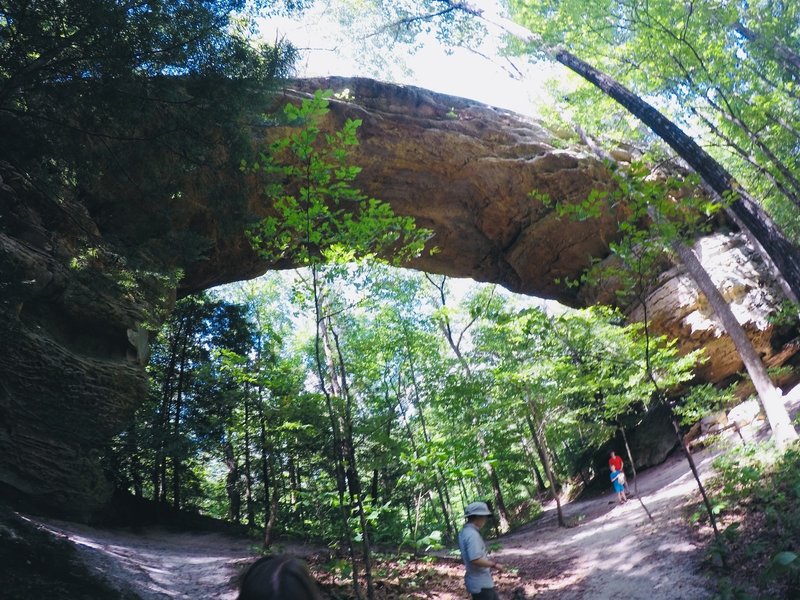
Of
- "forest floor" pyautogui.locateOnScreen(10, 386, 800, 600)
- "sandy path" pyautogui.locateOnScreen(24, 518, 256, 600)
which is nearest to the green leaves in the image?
"forest floor" pyautogui.locateOnScreen(10, 386, 800, 600)

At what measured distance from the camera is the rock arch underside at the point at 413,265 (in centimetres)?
600

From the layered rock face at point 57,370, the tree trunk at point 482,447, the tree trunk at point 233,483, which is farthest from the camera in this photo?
the tree trunk at point 233,483

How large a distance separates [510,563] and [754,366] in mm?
7123

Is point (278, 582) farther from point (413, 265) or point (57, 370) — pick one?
point (413, 265)

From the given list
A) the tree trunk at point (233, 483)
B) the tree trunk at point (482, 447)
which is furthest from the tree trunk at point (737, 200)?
the tree trunk at point (233, 483)

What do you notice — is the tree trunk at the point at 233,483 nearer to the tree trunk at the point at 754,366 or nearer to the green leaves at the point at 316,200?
the green leaves at the point at 316,200

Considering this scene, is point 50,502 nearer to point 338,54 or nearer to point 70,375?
point 70,375

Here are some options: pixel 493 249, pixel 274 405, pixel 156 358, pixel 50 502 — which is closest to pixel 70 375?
pixel 50 502

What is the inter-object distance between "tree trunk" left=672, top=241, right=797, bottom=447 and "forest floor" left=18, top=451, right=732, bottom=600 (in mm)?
1946

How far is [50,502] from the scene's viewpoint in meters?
6.80

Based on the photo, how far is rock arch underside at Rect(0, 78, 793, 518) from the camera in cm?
600

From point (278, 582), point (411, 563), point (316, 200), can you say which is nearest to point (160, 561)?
point (411, 563)

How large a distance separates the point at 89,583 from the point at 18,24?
4.55 m

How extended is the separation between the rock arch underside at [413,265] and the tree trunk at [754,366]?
2307mm
